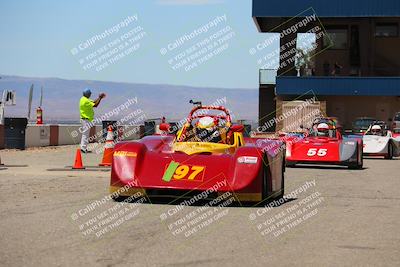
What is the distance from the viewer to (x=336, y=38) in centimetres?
5491

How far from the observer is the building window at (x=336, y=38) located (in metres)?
54.6

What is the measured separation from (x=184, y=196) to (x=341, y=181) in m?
4.87

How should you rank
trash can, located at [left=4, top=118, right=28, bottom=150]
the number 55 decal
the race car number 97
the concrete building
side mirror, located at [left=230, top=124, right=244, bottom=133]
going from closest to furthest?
the race car number 97 → side mirror, located at [left=230, top=124, right=244, bottom=133] → the number 55 decal → trash can, located at [left=4, top=118, right=28, bottom=150] → the concrete building

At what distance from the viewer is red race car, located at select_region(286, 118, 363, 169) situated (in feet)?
58.1

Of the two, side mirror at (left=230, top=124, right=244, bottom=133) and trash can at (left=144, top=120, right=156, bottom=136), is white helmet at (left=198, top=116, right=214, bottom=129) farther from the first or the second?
trash can at (left=144, top=120, right=156, bottom=136)

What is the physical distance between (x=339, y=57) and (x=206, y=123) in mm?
45141

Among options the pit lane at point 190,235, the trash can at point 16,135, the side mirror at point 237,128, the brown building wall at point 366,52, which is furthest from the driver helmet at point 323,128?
the brown building wall at point 366,52

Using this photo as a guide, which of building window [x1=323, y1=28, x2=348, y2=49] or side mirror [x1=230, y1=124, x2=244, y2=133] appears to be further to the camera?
building window [x1=323, y1=28, x2=348, y2=49]

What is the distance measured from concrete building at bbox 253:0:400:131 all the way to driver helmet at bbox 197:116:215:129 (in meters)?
35.4

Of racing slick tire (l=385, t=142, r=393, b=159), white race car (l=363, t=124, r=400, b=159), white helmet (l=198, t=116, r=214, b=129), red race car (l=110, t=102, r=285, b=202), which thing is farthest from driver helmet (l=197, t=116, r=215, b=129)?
racing slick tire (l=385, t=142, r=393, b=159)

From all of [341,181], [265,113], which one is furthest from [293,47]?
[341,181]

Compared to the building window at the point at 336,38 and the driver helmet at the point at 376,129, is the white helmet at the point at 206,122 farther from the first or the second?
the building window at the point at 336,38

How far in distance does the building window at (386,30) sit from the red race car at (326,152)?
38.2 metres

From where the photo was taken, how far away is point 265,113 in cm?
5678
